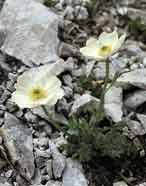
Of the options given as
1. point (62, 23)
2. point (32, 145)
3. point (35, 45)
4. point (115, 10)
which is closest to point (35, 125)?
point (32, 145)

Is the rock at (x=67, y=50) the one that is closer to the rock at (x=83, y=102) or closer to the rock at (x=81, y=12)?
the rock at (x=81, y=12)

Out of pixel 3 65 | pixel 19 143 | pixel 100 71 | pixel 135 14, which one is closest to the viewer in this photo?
pixel 19 143

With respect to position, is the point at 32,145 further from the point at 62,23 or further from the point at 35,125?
the point at 62,23

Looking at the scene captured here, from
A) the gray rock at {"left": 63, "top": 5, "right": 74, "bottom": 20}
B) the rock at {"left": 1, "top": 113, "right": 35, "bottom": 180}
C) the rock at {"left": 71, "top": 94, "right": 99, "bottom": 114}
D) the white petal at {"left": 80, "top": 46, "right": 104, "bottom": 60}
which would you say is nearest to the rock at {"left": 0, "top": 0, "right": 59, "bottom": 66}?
the gray rock at {"left": 63, "top": 5, "right": 74, "bottom": 20}

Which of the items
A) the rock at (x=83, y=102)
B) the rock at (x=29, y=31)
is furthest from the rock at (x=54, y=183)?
the rock at (x=29, y=31)

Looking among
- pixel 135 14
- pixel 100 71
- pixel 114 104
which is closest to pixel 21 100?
pixel 114 104

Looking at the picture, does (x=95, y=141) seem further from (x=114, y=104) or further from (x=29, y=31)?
(x=29, y=31)

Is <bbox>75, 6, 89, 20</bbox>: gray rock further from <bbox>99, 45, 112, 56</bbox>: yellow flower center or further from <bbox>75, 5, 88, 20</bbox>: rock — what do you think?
<bbox>99, 45, 112, 56</bbox>: yellow flower center

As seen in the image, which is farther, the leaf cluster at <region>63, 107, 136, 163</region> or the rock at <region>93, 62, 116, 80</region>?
the rock at <region>93, 62, 116, 80</region>
